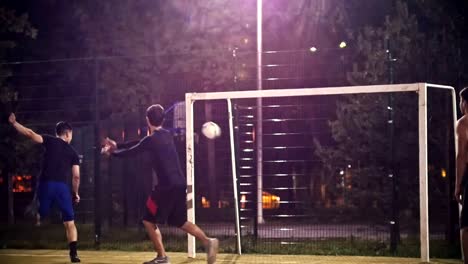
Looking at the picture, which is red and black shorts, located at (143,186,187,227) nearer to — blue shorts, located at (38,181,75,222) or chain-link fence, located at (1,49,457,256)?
blue shorts, located at (38,181,75,222)

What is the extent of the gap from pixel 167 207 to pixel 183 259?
1.68 metres

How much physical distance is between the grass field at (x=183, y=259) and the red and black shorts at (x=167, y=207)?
1269 mm

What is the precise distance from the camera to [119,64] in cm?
1803

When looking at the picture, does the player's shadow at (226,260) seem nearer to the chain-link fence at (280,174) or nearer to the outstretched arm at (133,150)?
the chain-link fence at (280,174)

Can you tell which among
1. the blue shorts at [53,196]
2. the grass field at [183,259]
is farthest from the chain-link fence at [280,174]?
the blue shorts at [53,196]

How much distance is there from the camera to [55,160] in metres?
8.54

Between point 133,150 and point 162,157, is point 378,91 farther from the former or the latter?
point 133,150

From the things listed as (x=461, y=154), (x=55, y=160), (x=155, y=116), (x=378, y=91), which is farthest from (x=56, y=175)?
(x=461, y=154)

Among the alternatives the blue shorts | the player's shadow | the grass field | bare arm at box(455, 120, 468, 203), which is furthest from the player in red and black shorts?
bare arm at box(455, 120, 468, 203)

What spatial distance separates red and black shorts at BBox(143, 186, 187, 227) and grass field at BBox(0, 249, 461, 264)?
1.27 meters

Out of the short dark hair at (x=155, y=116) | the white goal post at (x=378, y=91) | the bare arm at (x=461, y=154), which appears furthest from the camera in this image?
the white goal post at (x=378, y=91)

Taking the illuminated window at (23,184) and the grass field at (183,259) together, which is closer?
the grass field at (183,259)

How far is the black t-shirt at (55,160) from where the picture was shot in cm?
852

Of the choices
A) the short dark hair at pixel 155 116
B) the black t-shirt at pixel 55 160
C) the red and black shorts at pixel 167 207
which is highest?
the short dark hair at pixel 155 116
